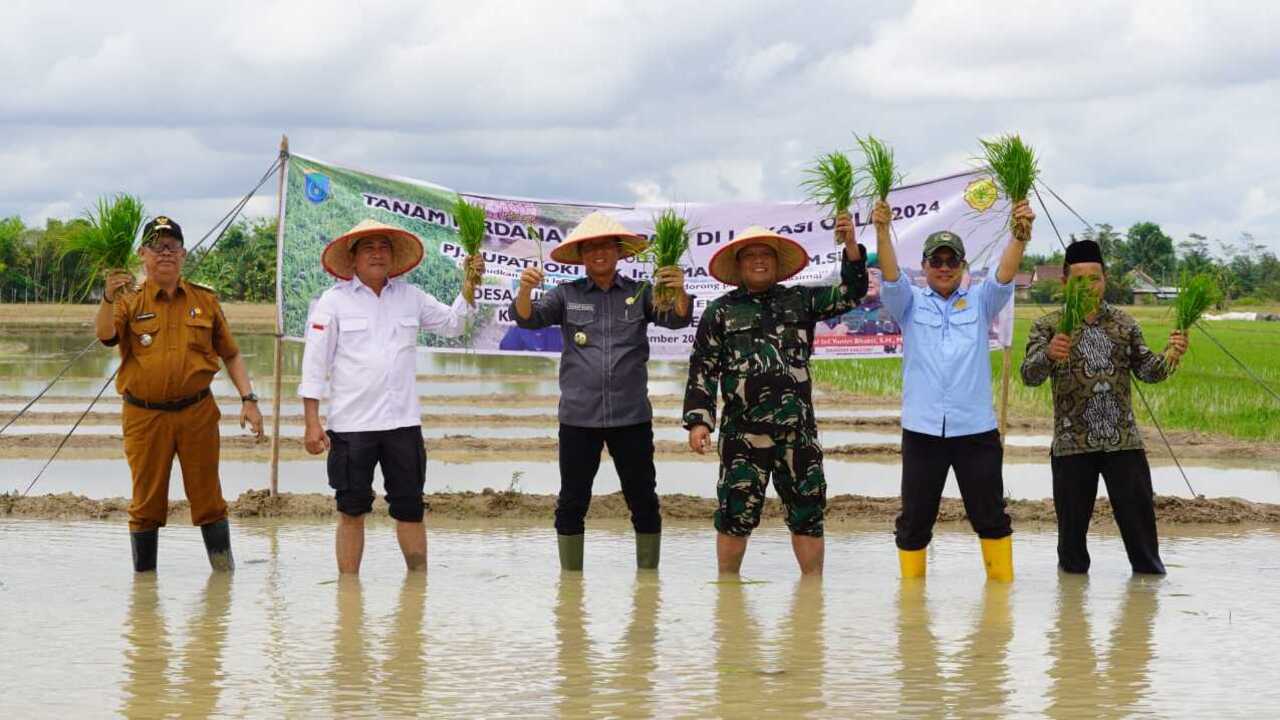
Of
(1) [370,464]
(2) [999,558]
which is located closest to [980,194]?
(2) [999,558]

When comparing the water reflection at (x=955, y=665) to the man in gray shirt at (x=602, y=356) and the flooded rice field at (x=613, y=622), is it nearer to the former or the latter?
the flooded rice field at (x=613, y=622)

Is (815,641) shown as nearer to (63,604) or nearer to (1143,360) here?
(1143,360)

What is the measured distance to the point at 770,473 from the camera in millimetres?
6172

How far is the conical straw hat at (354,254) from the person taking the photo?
21.2ft

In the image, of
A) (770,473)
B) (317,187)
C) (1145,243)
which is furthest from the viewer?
(1145,243)

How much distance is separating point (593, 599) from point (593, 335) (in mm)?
1163

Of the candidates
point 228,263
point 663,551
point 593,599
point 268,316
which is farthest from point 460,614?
point 228,263

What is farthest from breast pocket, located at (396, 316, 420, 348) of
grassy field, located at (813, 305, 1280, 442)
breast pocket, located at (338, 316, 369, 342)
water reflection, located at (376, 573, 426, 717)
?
grassy field, located at (813, 305, 1280, 442)

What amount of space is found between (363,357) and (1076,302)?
3.03m

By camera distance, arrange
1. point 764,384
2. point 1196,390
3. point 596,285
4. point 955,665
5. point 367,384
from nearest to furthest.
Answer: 1. point 955,665
2. point 764,384
3. point 367,384
4. point 596,285
5. point 1196,390

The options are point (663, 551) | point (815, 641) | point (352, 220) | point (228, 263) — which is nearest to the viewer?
point (815, 641)

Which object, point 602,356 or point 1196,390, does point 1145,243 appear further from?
point 602,356

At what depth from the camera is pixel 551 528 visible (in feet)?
27.4

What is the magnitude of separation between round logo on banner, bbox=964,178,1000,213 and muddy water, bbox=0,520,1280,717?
2234 millimetres
